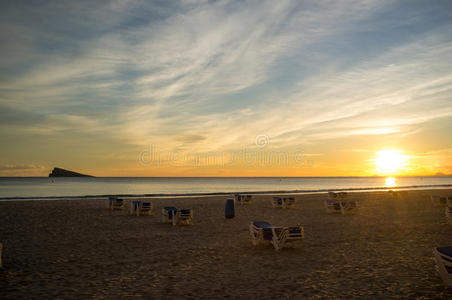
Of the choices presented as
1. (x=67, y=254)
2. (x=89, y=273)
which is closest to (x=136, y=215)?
(x=67, y=254)

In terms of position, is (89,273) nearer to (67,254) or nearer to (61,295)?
(61,295)

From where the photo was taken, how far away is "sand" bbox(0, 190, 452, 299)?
20.0ft

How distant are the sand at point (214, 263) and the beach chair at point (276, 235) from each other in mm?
269

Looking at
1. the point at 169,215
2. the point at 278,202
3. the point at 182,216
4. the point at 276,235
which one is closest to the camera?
the point at 276,235

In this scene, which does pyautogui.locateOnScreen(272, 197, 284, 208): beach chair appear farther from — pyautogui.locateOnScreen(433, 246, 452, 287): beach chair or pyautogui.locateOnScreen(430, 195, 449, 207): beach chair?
pyautogui.locateOnScreen(433, 246, 452, 287): beach chair

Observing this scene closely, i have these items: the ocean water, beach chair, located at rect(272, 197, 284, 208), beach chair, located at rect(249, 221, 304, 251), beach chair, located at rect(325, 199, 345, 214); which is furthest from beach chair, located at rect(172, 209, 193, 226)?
the ocean water

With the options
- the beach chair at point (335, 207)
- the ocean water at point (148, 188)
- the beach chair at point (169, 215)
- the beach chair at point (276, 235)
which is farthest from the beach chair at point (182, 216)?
the ocean water at point (148, 188)

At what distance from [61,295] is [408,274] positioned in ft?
22.9

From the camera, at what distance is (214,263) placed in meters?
8.12

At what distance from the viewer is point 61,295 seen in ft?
19.1

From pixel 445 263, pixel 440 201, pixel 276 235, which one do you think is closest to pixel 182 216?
pixel 276 235

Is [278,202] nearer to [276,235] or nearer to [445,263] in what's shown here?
[276,235]

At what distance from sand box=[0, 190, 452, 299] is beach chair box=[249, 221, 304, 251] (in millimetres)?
269

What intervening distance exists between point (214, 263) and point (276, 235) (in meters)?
2.36
